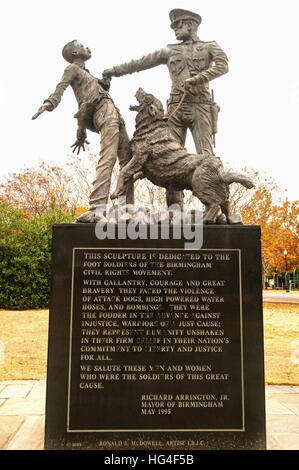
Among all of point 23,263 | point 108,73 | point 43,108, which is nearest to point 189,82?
point 108,73

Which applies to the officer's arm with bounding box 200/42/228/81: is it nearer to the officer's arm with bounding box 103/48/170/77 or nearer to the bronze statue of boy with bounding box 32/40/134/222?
the officer's arm with bounding box 103/48/170/77

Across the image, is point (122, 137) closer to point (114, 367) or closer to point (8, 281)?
point (114, 367)

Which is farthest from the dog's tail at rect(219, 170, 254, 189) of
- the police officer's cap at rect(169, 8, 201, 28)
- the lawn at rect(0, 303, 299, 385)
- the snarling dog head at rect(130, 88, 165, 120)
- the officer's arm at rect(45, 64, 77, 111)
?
the lawn at rect(0, 303, 299, 385)

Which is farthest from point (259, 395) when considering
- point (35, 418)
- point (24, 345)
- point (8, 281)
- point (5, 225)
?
point (5, 225)

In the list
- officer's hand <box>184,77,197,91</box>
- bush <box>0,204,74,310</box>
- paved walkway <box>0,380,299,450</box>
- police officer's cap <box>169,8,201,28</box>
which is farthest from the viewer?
bush <box>0,204,74,310</box>

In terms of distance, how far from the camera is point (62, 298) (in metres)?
3.46

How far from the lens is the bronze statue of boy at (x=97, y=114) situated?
4.14 m

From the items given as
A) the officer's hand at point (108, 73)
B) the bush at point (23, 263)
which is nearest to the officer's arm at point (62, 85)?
the officer's hand at point (108, 73)

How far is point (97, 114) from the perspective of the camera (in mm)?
4309

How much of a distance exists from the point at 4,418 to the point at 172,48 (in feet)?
16.5

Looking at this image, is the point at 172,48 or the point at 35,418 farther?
the point at 172,48

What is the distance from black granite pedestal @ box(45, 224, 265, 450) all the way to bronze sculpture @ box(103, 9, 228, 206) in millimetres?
1918

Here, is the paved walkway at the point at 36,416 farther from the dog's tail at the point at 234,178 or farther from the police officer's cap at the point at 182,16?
the police officer's cap at the point at 182,16

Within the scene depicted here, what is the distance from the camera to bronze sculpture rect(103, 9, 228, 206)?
4902 mm
